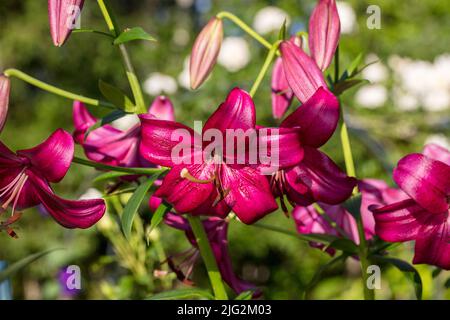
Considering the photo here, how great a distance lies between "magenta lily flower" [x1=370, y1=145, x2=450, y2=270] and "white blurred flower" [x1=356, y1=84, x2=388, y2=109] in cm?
208

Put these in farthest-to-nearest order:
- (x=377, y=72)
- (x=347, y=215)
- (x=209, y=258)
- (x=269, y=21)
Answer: (x=377, y=72) < (x=269, y=21) < (x=347, y=215) < (x=209, y=258)

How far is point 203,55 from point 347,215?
0.25m

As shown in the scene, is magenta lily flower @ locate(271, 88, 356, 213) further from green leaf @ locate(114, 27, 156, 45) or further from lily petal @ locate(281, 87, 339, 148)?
green leaf @ locate(114, 27, 156, 45)

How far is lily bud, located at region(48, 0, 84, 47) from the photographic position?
67 cm

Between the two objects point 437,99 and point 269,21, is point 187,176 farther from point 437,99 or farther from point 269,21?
point 437,99

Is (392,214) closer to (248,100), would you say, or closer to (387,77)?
(248,100)

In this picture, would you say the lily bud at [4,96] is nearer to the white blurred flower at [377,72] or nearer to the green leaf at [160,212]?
the green leaf at [160,212]

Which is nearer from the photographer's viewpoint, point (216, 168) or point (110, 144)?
point (216, 168)

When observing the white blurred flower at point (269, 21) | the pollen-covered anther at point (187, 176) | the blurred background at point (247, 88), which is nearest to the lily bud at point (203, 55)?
the pollen-covered anther at point (187, 176)

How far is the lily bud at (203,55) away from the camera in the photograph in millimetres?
758

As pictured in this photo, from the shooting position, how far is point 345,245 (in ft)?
2.42

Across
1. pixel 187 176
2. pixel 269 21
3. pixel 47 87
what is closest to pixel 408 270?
pixel 187 176
